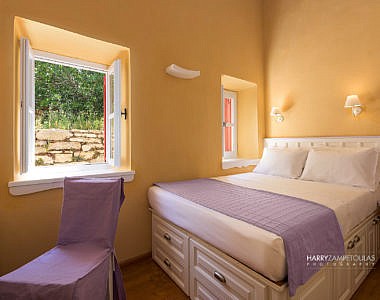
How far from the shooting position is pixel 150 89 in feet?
7.07

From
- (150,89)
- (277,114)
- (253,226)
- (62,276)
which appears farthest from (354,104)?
(62,276)

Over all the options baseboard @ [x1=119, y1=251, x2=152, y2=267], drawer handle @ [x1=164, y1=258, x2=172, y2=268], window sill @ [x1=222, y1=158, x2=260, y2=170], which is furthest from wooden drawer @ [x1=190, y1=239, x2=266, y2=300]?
window sill @ [x1=222, y1=158, x2=260, y2=170]

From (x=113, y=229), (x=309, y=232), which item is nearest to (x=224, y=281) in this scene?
(x=309, y=232)

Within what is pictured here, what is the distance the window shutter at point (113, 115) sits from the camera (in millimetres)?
2113

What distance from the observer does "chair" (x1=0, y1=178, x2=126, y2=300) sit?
92 cm

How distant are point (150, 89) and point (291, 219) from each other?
1.71 m

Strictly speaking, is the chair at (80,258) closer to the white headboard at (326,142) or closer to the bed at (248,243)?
the bed at (248,243)

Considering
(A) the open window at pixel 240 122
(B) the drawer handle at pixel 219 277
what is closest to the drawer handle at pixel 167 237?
(B) the drawer handle at pixel 219 277

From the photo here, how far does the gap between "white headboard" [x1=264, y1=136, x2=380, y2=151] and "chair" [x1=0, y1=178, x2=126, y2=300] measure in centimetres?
246

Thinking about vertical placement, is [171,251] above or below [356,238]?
below

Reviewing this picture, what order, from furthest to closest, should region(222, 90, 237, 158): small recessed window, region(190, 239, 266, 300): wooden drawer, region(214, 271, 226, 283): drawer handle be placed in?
region(222, 90, 237, 158): small recessed window < region(214, 271, 226, 283): drawer handle < region(190, 239, 266, 300): wooden drawer

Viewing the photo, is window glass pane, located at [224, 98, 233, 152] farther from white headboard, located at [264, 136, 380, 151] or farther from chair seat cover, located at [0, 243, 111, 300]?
chair seat cover, located at [0, 243, 111, 300]

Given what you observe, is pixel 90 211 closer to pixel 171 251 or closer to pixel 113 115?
pixel 171 251

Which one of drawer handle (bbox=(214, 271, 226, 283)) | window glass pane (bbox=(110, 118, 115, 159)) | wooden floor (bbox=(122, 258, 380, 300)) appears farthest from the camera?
window glass pane (bbox=(110, 118, 115, 159))
